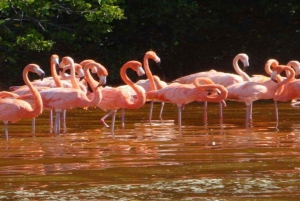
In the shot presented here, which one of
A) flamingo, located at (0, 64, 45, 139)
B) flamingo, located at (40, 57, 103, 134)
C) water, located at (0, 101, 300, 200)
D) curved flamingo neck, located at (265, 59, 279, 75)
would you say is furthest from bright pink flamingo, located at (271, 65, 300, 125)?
flamingo, located at (0, 64, 45, 139)

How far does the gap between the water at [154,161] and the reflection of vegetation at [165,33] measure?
637cm

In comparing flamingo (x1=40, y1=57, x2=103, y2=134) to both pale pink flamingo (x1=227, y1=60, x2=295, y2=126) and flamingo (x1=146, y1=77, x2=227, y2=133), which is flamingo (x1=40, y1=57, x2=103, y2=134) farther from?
pale pink flamingo (x1=227, y1=60, x2=295, y2=126)

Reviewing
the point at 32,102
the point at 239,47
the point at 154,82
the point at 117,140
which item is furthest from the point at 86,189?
the point at 239,47

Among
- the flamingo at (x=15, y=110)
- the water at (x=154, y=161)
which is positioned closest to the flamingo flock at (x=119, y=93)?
the flamingo at (x=15, y=110)

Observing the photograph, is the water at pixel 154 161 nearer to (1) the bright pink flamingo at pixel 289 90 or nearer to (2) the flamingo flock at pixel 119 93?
(2) the flamingo flock at pixel 119 93

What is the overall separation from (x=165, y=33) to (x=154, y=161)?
12.4 meters

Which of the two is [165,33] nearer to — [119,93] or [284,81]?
[284,81]

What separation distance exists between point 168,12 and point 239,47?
2.58 meters

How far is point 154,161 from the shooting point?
763 centimetres

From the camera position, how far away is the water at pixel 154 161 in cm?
625

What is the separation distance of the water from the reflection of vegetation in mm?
6365

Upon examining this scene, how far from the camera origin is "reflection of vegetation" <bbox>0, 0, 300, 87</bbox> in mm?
17469

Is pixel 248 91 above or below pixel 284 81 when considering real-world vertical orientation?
below

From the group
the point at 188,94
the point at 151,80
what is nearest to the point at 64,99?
the point at 188,94
